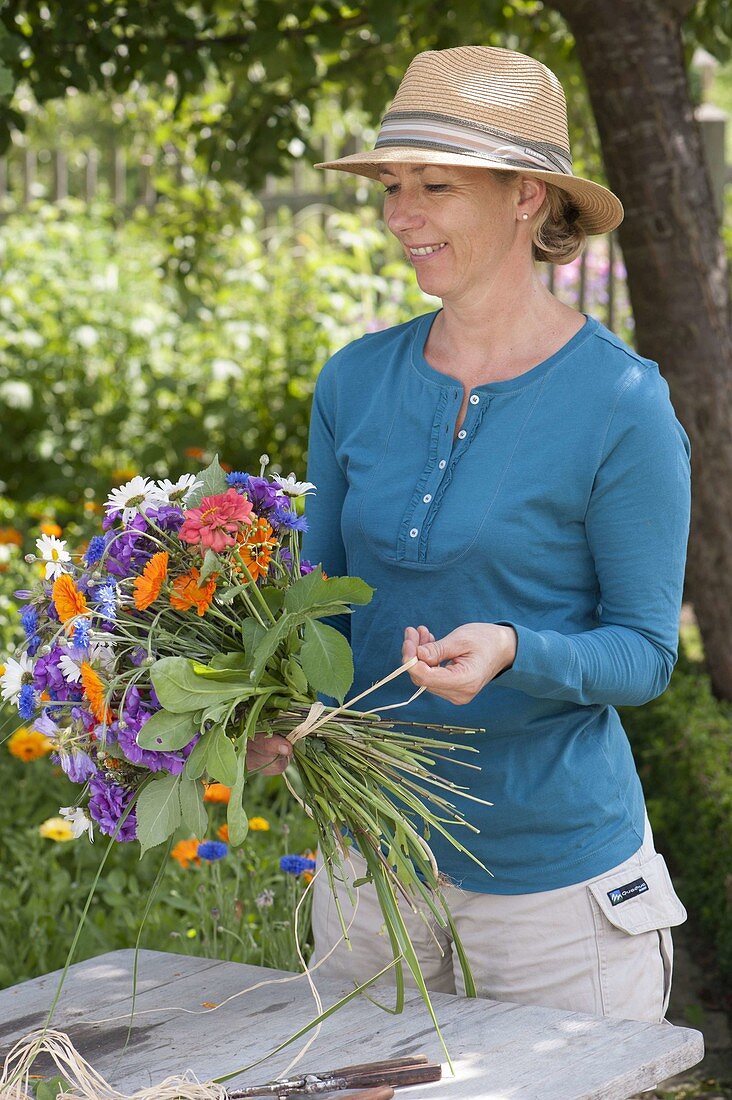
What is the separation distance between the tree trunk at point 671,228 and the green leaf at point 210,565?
2.33 metres

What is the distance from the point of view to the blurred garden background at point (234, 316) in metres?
2.93

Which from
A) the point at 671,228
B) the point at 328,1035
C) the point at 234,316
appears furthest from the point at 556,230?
the point at 234,316

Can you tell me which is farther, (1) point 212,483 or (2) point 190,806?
(1) point 212,483

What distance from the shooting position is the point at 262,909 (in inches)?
101

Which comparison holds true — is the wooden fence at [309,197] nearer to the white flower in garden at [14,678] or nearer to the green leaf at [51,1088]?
the white flower in garden at [14,678]

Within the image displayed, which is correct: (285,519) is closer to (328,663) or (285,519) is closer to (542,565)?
(328,663)

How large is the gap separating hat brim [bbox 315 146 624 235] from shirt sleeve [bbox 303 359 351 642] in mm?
298

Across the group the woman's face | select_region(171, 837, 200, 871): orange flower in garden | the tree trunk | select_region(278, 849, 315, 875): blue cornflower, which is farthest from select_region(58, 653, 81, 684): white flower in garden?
the tree trunk

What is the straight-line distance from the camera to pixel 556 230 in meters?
1.91

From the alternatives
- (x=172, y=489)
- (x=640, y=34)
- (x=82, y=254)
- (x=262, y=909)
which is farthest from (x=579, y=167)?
(x=172, y=489)

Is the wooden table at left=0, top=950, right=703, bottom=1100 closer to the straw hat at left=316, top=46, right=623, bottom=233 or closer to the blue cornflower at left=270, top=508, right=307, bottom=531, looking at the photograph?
the blue cornflower at left=270, top=508, right=307, bottom=531

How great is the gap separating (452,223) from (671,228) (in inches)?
73.9

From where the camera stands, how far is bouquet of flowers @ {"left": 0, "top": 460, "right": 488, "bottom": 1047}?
57.2 inches

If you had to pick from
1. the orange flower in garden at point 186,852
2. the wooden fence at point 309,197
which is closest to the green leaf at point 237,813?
the orange flower in garden at point 186,852
